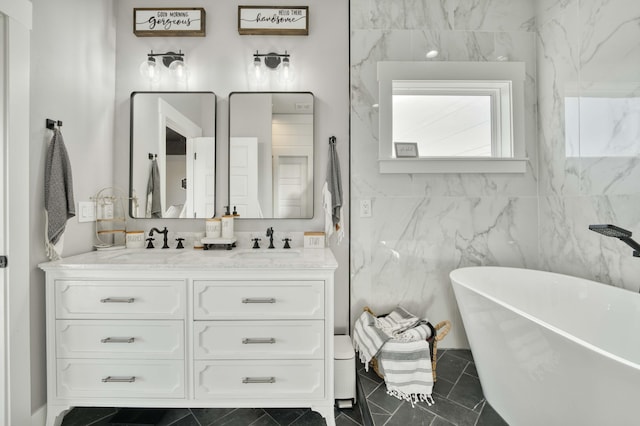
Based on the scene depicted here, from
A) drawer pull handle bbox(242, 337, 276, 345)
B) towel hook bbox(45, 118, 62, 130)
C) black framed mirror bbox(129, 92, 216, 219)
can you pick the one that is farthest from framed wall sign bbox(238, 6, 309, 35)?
drawer pull handle bbox(242, 337, 276, 345)

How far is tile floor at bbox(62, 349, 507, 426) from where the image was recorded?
4.51 feet

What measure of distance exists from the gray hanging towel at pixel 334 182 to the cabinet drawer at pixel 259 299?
625mm

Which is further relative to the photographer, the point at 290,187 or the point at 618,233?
the point at 290,187

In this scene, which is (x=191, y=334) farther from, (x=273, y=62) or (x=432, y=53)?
(x=432, y=53)

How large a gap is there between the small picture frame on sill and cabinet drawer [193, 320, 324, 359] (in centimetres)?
125

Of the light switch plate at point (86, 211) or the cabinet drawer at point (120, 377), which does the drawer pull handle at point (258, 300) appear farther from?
the light switch plate at point (86, 211)

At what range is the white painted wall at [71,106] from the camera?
1.45 meters

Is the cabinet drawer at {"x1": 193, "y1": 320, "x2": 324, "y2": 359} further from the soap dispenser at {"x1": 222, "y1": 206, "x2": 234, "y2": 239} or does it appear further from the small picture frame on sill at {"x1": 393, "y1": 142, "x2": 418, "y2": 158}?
the small picture frame on sill at {"x1": 393, "y1": 142, "x2": 418, "y2": 158}

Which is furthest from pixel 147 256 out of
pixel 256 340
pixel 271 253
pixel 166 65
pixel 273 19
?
pixel 273 19

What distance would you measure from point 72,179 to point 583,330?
2.84 m

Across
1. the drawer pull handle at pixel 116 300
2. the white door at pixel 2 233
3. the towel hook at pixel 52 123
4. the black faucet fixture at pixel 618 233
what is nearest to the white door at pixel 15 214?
the white door at pixel 2 233

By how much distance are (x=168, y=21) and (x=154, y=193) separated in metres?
1.16

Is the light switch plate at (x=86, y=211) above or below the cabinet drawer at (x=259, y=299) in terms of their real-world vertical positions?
above

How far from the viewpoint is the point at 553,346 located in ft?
3.34
